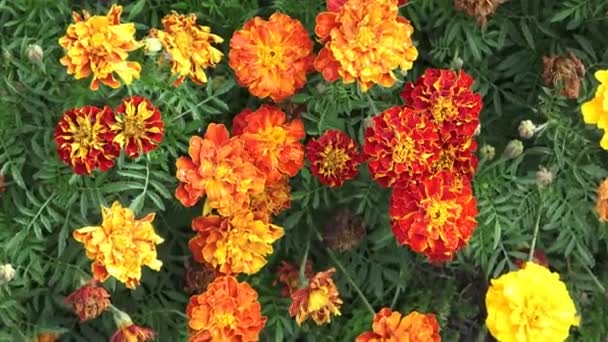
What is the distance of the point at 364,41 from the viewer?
1588 mm

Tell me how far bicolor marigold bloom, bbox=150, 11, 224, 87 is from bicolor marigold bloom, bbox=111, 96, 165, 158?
121 millimetres

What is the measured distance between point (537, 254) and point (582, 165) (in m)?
0.20

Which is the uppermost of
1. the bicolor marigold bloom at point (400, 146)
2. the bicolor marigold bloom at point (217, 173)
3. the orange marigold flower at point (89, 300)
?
the bicolor marigold bloom at point (400, 146)

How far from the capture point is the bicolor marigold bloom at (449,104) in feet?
5.25

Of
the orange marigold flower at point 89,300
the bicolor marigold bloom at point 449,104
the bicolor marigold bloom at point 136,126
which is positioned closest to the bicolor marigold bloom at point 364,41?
the bicolor marigold bloom at point 449,104

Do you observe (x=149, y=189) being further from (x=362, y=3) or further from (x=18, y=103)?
(x=362, y=3)

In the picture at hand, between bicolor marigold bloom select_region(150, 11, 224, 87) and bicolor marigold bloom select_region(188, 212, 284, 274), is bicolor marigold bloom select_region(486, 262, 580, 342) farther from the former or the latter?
bicolor marigold bloom select_region(150, 11, 224, 87)

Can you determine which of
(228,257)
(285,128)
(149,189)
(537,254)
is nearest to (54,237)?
(149,189)

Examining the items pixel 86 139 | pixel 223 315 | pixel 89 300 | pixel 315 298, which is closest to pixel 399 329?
pixel 315 298

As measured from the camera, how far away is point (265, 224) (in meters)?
1.66

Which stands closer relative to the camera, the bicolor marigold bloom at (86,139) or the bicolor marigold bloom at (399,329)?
the bicolor marigold bloom at (86,139)

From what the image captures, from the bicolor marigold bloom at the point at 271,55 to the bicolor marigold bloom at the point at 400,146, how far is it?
222mm

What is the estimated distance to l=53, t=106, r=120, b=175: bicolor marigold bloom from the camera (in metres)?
1.50

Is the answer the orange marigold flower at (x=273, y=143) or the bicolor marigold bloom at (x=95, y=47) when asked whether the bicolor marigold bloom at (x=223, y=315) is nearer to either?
the orange marigold flower at (x=273, y=143)
